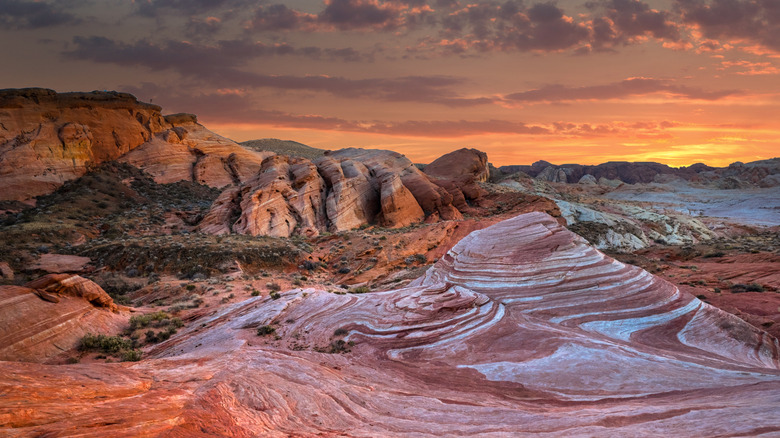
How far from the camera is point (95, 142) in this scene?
5841 centimetres

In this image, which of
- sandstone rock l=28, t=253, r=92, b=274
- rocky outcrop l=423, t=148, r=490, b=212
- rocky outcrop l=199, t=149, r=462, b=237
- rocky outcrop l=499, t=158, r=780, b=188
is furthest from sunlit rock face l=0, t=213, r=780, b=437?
rocky outcrop l=499, t=158, r=780, b=188

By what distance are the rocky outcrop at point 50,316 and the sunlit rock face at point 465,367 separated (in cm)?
304

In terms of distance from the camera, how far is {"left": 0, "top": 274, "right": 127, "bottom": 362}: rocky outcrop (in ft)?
40.8

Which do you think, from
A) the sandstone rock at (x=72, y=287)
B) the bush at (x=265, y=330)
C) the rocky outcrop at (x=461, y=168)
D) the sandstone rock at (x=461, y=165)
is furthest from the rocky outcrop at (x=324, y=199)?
the bush at (x=265, y=330)

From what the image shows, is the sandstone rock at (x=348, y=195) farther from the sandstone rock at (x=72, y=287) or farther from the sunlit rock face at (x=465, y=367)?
the sunlit rock face at (x=465, y=367)

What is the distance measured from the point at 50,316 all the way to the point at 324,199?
32367 millimetres

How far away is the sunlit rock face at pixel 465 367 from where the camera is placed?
20.6 ft

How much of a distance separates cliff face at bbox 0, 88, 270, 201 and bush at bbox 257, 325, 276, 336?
2012 inches

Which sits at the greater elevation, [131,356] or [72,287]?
[72,287]

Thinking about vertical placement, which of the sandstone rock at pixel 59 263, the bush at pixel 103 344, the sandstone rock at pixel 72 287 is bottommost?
the sandstone rock at pixel 59 263

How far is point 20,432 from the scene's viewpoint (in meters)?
4.98

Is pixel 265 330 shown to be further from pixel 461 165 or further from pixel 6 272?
pixel 461 165

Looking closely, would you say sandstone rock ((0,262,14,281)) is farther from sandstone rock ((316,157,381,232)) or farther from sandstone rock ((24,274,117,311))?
sandstone rock ((316,157,381,232))

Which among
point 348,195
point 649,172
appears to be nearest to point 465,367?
point 348,195
